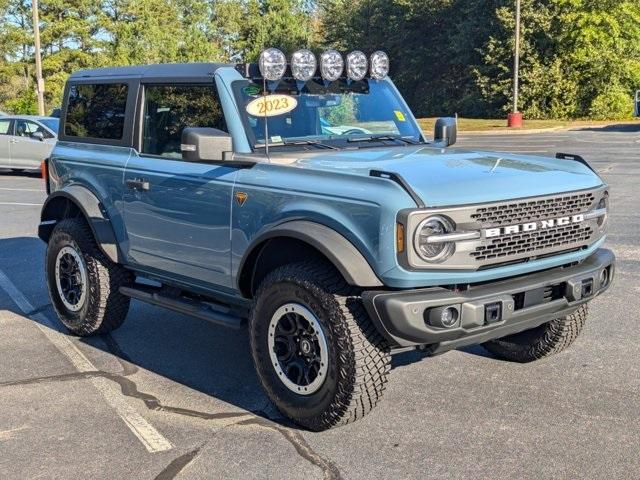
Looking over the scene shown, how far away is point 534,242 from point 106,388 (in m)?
2.74

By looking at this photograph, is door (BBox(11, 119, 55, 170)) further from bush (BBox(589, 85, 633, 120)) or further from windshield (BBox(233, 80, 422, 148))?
bush (BBox(589, 85, 633, 120))

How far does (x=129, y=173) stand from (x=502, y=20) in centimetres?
4074

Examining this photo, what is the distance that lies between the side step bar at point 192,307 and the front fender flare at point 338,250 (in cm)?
89

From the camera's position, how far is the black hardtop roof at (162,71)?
5.07 metres

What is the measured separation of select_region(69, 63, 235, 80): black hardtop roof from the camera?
16.6 feet

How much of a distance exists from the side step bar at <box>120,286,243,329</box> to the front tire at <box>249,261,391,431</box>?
38 cm

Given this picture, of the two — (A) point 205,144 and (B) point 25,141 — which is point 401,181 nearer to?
(A) point 205,144

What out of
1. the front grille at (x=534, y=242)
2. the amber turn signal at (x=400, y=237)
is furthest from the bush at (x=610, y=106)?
the amber turn signal at (x=400, y=237)

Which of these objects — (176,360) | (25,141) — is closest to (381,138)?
(176,360)

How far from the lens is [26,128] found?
61.8 feet

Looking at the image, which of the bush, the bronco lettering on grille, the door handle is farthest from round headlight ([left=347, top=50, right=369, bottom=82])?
the bush

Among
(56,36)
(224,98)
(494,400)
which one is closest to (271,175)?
(224,98)

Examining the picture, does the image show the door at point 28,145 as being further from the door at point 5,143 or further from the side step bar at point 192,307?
the side step bar at point 192,307

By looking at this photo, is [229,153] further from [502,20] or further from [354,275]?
[502,20]
